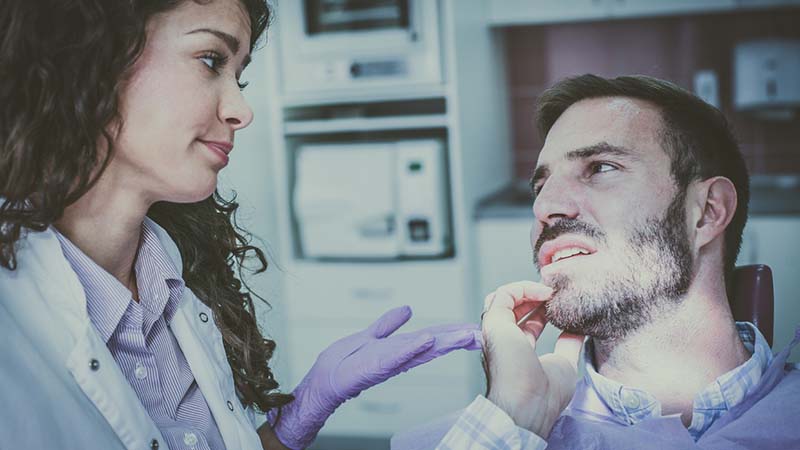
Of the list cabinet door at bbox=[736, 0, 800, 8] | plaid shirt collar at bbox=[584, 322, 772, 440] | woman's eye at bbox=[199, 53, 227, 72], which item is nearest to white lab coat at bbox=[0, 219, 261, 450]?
woman's eye at bbox=[199, 53, 227, 72]

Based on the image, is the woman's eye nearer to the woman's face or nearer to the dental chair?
the woman's face

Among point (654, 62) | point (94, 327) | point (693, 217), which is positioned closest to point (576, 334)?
point (693, 217)

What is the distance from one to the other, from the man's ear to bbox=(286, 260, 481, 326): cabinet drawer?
1596mm

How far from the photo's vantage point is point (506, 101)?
3.48 meters

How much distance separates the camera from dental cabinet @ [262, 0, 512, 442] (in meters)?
2.91

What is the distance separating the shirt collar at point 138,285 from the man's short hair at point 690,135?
706mm

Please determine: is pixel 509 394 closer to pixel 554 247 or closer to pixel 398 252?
pixel 554 247

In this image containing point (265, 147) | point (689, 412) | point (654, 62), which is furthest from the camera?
point (654, 62)

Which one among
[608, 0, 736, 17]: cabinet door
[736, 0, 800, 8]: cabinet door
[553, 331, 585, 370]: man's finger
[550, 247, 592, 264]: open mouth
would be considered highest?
[608, 0, 736, 17]: cabinet door

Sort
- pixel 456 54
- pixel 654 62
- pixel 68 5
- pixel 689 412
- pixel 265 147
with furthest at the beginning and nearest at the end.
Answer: pixel 654 62
pixel 265 147
pixel 456 54
pixel 689 412
pixel 68 5

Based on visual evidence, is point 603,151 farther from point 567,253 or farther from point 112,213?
point 112,213

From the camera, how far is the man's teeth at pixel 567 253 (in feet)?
4.38

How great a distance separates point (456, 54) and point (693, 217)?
1649 millimetres

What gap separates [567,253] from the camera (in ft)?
4.42
